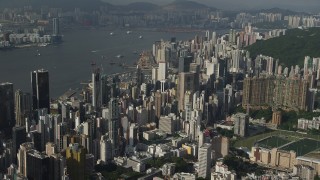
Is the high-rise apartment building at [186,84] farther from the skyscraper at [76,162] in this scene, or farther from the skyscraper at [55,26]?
the skyscraper at [55,26]

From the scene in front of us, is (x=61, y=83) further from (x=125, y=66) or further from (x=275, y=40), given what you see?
(x=275, y=40)

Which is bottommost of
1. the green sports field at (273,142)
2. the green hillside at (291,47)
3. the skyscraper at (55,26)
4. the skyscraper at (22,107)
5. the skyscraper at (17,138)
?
the green sports field at (273,142)

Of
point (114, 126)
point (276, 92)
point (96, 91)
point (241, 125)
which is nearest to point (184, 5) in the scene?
point (276, 92)

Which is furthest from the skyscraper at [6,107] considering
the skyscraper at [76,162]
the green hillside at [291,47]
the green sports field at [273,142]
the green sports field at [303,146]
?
the green hillside at [291,47]

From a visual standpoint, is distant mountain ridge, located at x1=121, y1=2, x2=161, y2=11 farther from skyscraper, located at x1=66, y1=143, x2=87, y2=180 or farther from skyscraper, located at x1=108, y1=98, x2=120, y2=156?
skyscraper, located at x1=66, y1=143, x2=87, y2=180

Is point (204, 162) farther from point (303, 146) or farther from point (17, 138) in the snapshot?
point (17, 138)

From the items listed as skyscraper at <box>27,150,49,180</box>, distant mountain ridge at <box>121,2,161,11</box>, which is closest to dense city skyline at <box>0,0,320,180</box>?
skyscraper at <box>27,150,49,180</box>

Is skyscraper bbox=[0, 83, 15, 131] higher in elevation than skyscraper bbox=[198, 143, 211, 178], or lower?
higher
